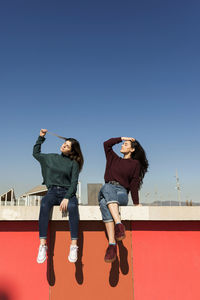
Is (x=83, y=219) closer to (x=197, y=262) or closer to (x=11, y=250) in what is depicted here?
(x=11, y=250)

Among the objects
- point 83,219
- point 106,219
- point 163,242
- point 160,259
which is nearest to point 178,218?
point 163,242

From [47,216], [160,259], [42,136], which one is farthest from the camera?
[42,136]

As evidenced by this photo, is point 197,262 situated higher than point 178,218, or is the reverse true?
point 178,218

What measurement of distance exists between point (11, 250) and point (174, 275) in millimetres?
2122

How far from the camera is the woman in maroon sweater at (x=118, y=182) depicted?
8.58 ft

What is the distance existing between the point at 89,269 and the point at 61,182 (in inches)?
46.1

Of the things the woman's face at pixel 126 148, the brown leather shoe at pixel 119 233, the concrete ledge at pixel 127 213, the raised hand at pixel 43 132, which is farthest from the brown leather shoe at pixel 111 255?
the raised hand at pixel 43 132

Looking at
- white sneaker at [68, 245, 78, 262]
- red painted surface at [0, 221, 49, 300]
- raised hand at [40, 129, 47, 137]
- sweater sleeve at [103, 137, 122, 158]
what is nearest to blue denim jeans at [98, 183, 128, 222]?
white sneaker at [68, 245, 78, 262]

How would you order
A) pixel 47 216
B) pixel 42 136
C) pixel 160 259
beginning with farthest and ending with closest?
pixel 42 136
pixel 160 259
pixel 47 216

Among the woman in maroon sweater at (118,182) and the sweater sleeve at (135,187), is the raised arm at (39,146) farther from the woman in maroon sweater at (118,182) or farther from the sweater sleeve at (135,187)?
the sweater sleeve at (135,187)

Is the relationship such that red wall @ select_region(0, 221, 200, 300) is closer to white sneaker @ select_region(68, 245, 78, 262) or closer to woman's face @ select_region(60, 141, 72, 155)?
white sneaker @ select_region(68, 245, 78, 262)

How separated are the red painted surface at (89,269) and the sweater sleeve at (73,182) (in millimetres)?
436

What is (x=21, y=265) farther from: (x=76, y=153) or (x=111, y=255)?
(x=76, y=153)

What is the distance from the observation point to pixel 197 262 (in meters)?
2.89
